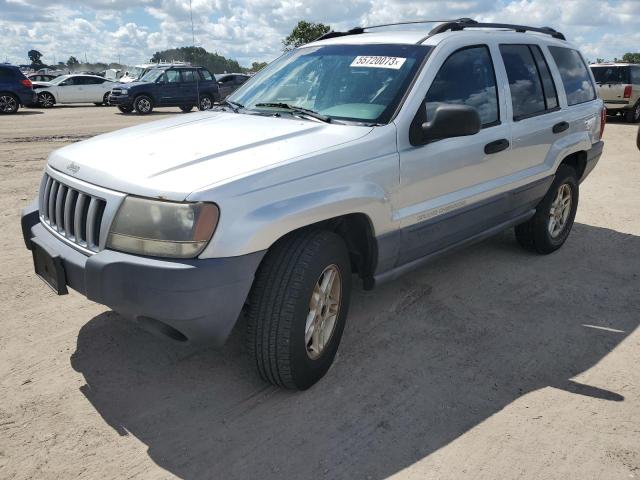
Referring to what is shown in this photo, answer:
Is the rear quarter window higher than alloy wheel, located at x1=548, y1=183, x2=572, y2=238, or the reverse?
the rear quarter window

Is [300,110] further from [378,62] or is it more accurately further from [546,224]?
[546,224]

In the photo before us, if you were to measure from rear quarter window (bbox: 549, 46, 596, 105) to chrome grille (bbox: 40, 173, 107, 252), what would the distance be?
158 inches

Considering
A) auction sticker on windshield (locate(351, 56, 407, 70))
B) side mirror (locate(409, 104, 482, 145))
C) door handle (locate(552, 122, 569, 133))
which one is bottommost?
door handle (locate(552, 122, 569, 133))

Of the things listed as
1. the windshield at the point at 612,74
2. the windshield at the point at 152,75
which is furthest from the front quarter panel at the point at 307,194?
the windshield at the point at 152,75

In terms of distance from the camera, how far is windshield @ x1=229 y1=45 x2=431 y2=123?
3420mm

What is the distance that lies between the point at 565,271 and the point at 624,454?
2512 millimetres

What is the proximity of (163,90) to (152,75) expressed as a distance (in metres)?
0.80

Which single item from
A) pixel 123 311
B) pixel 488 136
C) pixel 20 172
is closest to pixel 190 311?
pixel 123 311

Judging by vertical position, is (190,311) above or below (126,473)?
above

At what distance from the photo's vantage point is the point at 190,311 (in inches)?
98.9

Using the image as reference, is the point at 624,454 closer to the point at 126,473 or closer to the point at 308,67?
the point at 126,473

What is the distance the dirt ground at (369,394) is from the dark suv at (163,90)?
1595 centimetres

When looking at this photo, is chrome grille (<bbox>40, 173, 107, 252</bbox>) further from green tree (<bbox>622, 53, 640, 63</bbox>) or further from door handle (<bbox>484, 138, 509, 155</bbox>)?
green tree (<bbox>622, 53, 640, 63</bbox>)

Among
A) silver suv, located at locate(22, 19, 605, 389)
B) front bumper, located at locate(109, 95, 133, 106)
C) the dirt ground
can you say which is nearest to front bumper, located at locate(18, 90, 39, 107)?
front bumper, located at locate(109, 95, 133, 106)
